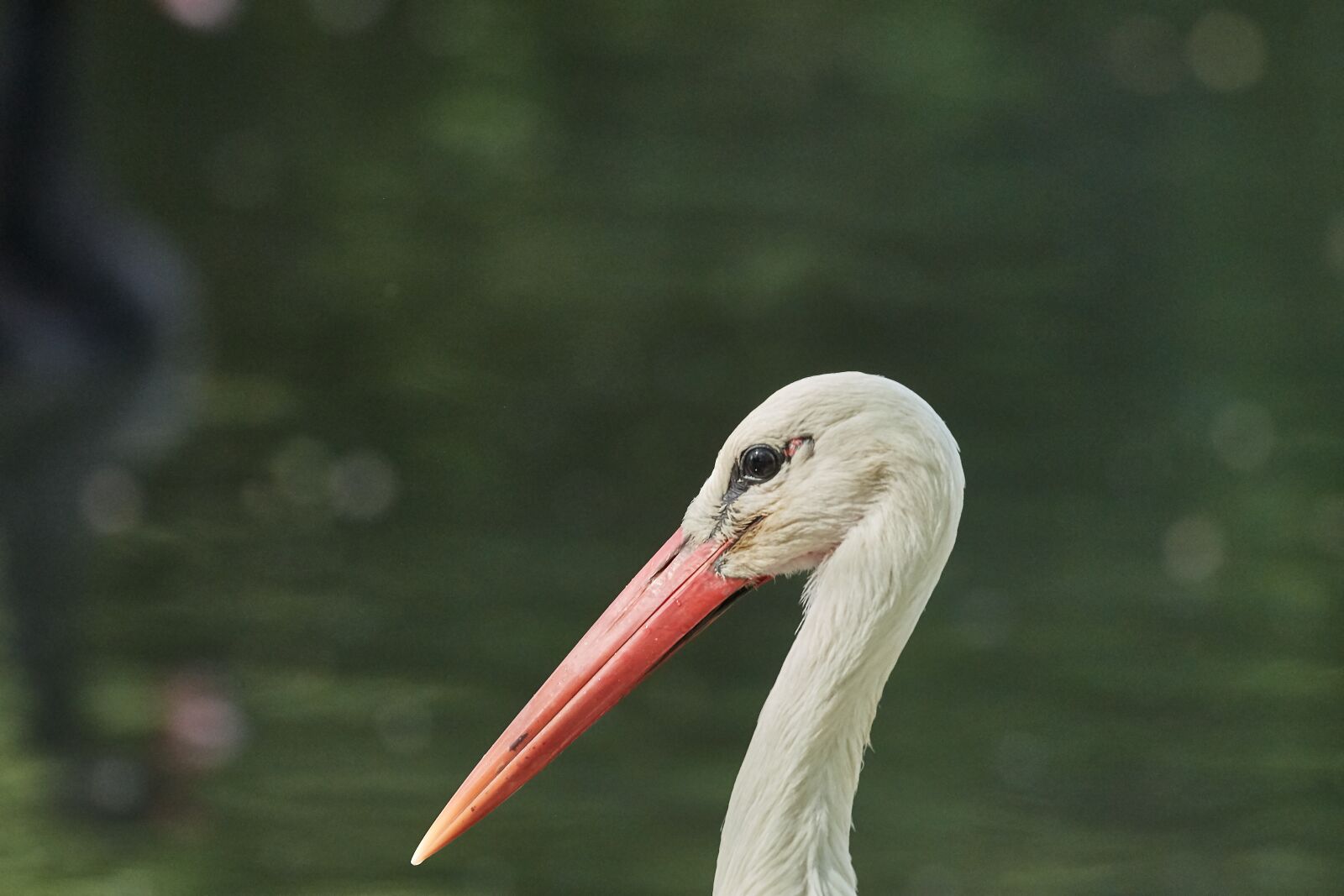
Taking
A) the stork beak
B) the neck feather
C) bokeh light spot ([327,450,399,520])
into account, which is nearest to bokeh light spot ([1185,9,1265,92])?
bokeh light spot ([327,450,399,520])

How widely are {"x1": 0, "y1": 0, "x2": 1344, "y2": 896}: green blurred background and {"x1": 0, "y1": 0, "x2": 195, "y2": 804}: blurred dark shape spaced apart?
0.92 feet

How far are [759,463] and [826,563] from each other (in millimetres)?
210

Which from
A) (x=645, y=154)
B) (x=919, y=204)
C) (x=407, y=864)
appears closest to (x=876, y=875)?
(x=407, y=864)

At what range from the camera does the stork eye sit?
3.86 m

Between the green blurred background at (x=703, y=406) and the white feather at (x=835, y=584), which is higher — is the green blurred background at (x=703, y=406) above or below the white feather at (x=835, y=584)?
above

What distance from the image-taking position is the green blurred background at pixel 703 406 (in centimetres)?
679

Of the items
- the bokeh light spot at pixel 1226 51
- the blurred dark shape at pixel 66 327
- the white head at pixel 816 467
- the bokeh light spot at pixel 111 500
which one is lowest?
the white head at pixel 816 467

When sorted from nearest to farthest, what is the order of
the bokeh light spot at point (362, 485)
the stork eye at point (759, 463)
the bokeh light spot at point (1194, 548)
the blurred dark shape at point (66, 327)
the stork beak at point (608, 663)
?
the stork eye at point (759, 463), the stork beak at point (608, 663), the bokeh light spot at point (1194, 548), the bokeh light spot at point (362, 485), the blurred dark shape at point (66, 327)

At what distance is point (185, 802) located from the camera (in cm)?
697

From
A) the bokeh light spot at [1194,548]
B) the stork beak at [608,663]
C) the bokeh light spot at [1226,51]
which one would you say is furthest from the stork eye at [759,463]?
the bokeh light spot at [1226,51]

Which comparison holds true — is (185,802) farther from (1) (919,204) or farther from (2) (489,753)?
(1) (919,204)

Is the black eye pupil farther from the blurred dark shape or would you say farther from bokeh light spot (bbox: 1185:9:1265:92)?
bokeh light spot (bbox: 1185:9:1265:92)

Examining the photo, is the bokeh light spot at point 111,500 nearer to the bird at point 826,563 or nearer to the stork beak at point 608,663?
the stork beak at point 608,663

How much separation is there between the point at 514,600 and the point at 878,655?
4.65 m
